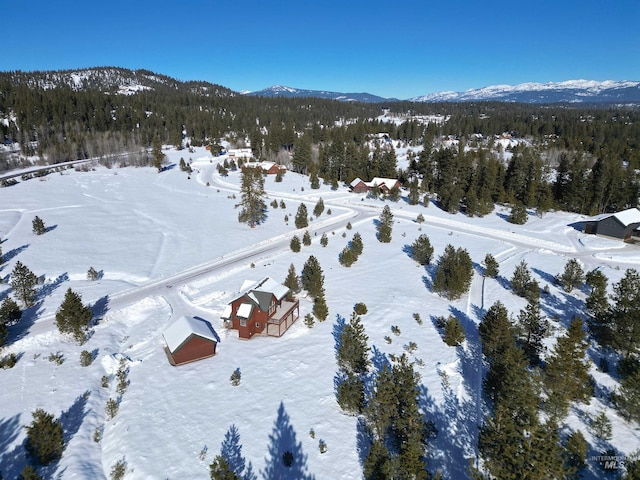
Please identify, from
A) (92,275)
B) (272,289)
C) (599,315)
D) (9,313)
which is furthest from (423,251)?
(9,313)

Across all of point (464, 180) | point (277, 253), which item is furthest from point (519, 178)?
point (277, 253)

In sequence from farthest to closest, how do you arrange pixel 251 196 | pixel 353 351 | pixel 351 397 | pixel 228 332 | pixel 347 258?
pixel 251 196, pixel 347 258, pixel 228 332, pixel 353 351, pixel 351 397

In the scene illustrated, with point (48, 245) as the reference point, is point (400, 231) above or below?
below

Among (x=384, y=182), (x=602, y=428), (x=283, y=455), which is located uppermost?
(x=384, y=182)

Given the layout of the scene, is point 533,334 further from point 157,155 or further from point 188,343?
point 157,155

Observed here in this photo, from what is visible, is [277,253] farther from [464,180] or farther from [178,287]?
[464,180]

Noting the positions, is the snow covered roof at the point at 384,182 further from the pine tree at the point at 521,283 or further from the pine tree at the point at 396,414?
the pine tree at the point at 396,414

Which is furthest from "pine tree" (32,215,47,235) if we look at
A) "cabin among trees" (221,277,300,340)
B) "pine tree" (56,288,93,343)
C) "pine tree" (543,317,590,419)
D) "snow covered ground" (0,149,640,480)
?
"pine tree" (543,317,590,419)

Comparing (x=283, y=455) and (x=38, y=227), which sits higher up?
(x=38, y=227)
